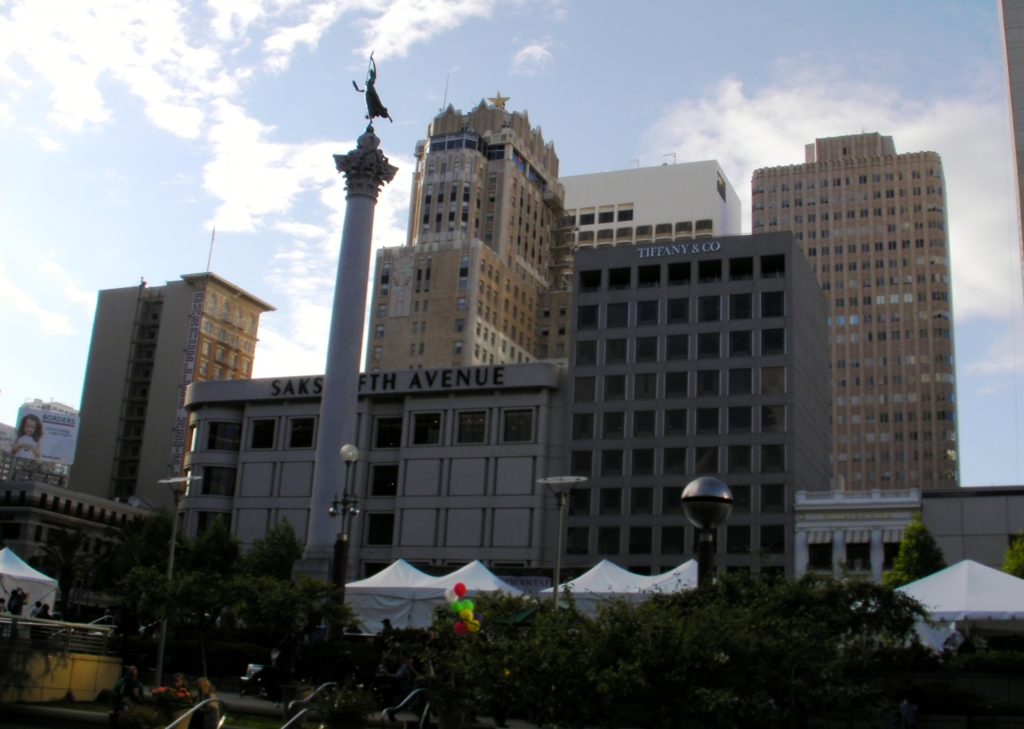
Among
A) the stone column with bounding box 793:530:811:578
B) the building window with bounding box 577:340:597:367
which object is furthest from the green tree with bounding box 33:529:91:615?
the stone column with bounding box 793:530:811:578

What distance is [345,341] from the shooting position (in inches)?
2307

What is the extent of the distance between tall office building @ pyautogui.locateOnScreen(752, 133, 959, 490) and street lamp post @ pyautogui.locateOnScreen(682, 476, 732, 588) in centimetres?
13793

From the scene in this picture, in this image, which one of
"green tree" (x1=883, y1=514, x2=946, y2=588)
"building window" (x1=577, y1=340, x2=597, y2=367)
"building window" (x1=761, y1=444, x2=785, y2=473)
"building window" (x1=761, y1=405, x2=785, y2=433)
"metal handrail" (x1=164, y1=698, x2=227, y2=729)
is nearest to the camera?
"metal handrail" (x1=164, y1=698, x2=227, y2=729)

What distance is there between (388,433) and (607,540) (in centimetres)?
1823

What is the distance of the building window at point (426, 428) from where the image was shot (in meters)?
86.4

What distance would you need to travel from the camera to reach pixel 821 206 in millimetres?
169250

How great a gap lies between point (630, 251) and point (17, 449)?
79656mm

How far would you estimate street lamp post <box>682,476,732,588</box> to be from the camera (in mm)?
17203

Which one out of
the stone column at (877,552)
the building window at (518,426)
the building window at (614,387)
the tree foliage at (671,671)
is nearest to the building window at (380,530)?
the building window at (518,426)

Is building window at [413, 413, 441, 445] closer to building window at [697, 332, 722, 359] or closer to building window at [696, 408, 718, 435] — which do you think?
building window at [696, 408, 718, 435]

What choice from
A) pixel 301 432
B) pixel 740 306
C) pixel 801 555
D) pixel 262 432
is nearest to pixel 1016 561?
pixel 801 555

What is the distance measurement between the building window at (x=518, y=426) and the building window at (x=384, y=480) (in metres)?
9.02

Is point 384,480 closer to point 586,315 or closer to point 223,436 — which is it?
point 223,436

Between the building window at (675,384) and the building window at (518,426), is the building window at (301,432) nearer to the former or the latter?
the building window at (518,426)
